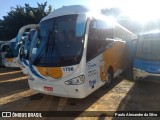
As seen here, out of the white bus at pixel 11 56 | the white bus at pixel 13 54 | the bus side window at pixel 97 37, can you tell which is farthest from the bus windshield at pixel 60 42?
the white bus at pixel 11 56

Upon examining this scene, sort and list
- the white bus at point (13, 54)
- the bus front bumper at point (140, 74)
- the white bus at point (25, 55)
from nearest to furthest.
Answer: the bus front bumper at point (140, 74) < the white bus at point (25, 55) < the white bus at point (13, 54)

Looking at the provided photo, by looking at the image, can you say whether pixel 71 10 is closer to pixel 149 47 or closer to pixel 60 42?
pixel 60 42

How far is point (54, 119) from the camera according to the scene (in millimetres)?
5891

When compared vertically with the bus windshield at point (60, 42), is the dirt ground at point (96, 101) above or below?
below

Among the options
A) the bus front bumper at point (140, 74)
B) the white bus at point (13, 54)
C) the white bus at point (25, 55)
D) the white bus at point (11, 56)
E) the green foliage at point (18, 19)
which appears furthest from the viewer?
the green foliage at point (18, 19)

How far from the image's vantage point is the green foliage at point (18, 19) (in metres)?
29.3

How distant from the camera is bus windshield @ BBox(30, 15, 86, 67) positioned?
6.44 m

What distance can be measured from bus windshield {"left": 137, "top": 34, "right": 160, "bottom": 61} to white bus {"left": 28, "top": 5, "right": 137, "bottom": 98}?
2110 millimetres

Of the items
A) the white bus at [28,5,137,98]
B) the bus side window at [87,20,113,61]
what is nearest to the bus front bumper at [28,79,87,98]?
the white bus at [28,5,137,98]

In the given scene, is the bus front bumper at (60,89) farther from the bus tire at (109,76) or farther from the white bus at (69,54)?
the bus tire at (109,76)

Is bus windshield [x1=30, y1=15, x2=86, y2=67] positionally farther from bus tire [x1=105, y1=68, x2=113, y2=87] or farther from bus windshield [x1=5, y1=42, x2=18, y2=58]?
bus windshield [x1=5, y1=42, x2=18, y2=58]

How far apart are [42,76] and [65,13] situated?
2096mm

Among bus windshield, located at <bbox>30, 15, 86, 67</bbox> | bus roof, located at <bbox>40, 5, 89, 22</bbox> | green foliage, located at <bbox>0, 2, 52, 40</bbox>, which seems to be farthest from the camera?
green foliage, located at <bbox>0, 2, 52, 40</bbox>

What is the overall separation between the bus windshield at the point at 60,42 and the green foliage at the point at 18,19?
23137mm
